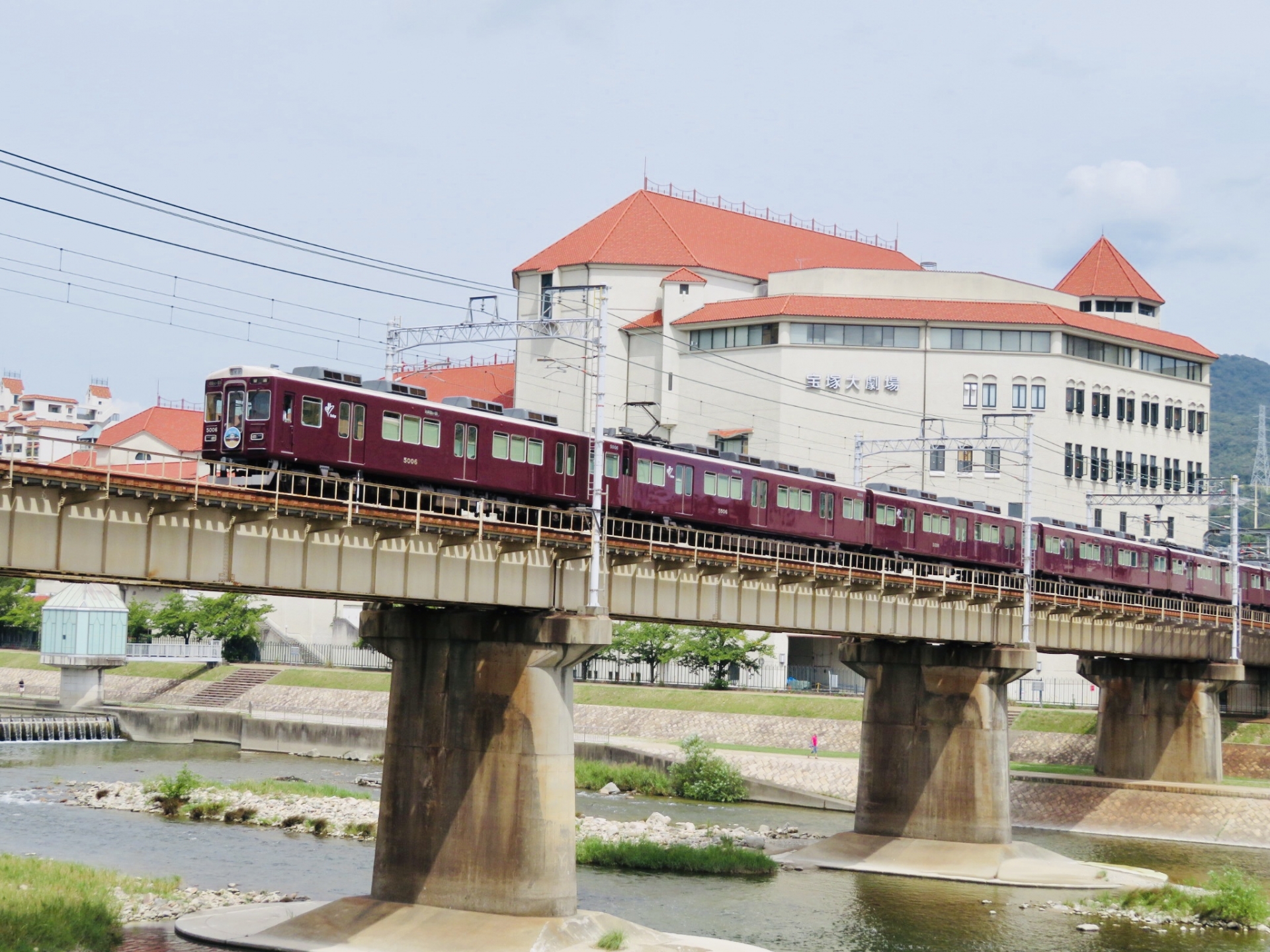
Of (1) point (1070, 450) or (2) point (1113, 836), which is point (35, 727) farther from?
(1) point (1070, 450)

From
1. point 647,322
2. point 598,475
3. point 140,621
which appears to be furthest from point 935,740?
point 140,621

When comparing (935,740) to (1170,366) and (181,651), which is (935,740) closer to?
(181,651)

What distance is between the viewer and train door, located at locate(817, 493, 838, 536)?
6178 cm

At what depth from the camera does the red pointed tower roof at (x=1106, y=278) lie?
13462 cm

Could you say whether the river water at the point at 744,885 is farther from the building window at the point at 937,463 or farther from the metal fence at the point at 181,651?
the metal fence at the point at 181,651

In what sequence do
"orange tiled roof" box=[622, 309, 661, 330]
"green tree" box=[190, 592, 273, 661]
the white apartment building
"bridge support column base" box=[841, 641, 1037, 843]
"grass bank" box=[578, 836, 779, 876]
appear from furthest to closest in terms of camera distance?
"orange tiled roof" box=[622, 309, 661, 330] → "green tree" box=[190, 592, 273, 661] → the white apartment building → "bridge support column base" box=[841, 641, 1037, 843] → "grass bank" box=[578, 836, 779, 876]

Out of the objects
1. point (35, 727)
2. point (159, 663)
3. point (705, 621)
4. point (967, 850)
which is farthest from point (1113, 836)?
point (159, 663)

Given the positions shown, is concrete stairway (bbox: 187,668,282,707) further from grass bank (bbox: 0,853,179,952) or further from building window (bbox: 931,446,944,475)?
grass bank (bbox: 0,853,179,952)

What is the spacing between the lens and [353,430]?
→ 136 feet

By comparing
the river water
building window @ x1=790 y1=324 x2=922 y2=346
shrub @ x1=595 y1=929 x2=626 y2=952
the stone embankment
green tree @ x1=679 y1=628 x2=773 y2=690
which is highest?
building window @ x1=790 y1=324 x2=922 y2=346

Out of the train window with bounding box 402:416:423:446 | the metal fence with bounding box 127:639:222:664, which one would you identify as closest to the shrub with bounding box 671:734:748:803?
the train window with bounding box 402:416:423:446

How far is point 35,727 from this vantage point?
92625mm

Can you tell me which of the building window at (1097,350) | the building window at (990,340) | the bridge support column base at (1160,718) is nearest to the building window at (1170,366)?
the building window at (1097,350)

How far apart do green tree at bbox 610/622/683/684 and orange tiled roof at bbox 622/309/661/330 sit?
2781cm
